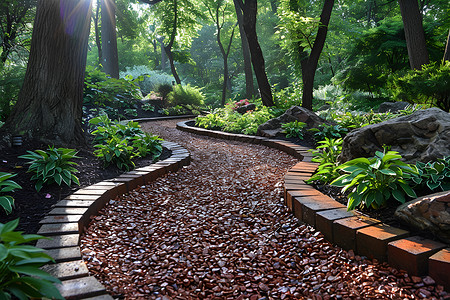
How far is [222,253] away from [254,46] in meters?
6.70

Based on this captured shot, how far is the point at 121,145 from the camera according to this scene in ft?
11.4

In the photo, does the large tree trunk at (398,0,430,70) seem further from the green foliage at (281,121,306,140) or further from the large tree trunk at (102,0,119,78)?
the large tree trunk at (102,0,119,78)

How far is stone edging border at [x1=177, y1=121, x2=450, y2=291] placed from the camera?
1519mm

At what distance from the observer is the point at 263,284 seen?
1.66 meters

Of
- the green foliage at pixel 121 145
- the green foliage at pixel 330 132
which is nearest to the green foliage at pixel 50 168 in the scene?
the green foliage at pixel 121 145

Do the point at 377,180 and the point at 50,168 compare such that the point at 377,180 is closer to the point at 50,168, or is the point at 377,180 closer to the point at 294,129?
the point at 50,168

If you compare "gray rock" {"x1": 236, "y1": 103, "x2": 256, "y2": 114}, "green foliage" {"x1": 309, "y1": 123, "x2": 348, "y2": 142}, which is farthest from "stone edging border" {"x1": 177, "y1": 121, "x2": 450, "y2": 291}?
"gray rock" {"x1": 236, "y1": 103, "x2": 256, "y2": 114}

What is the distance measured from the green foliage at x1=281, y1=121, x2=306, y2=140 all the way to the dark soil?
3172mm

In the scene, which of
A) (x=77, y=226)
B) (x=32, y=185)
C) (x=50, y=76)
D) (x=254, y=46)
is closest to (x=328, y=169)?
(x=77, y=226)

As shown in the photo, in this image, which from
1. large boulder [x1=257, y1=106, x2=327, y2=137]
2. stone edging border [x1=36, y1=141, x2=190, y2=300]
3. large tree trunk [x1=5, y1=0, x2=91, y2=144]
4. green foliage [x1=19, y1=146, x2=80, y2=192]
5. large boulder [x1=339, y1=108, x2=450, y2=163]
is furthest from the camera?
large boulder [x1=257, y1=106, x2=327, y2=137]

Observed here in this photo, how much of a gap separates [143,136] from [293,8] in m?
7.31

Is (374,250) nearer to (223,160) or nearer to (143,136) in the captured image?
(223,160)

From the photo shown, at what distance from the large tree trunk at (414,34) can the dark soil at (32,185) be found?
745cm

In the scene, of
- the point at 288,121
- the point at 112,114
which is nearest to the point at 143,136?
the point at 288,121
